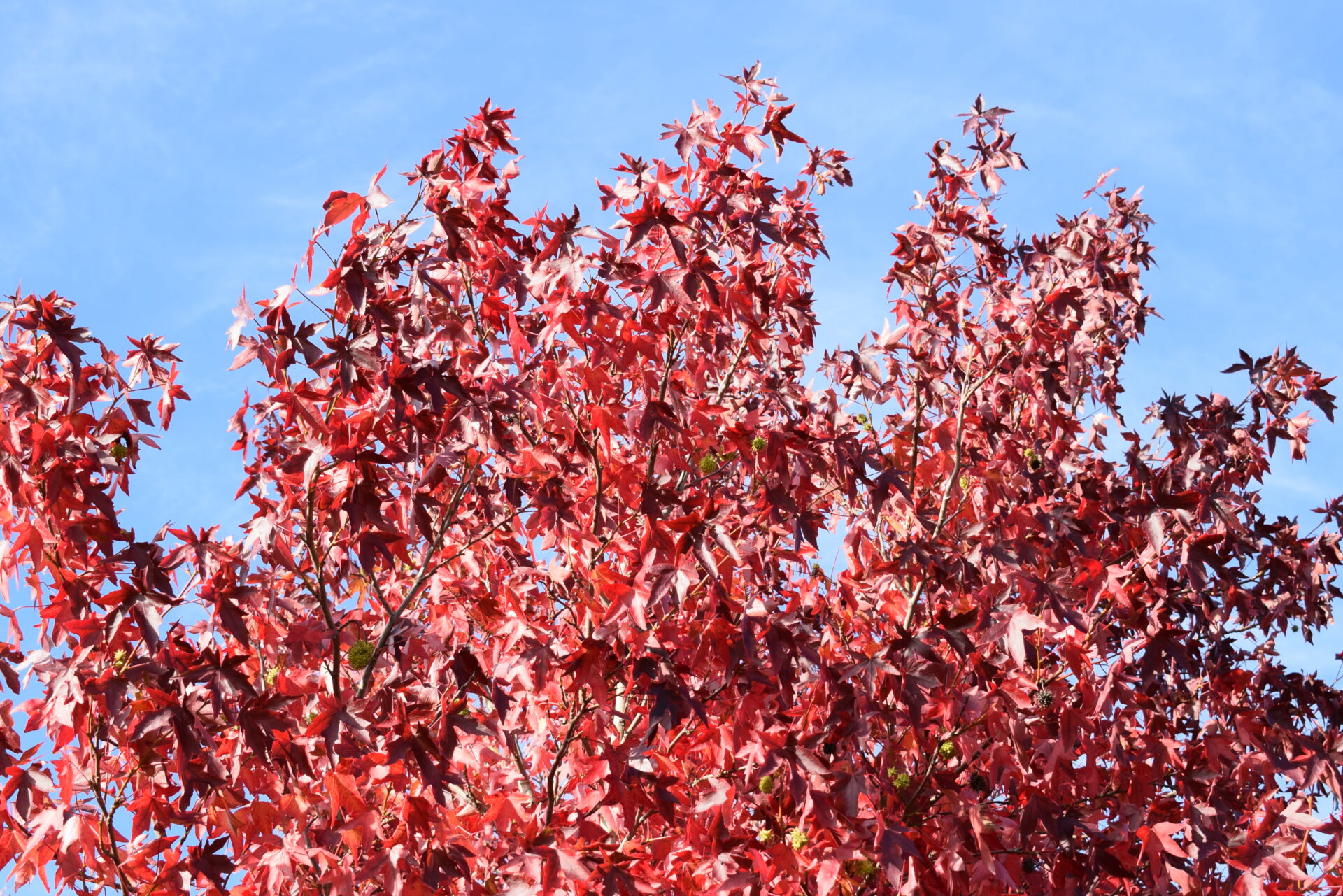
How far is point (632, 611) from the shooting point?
3830 mm

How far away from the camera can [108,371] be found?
4.78 metres

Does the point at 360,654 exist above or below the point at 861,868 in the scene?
above

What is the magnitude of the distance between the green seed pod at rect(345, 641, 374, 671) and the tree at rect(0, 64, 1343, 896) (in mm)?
30

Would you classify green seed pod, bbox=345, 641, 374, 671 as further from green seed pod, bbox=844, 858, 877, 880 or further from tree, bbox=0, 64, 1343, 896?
green seed pod, bbox=844, 858, 877, 880

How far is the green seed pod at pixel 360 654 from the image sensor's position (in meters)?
4.73

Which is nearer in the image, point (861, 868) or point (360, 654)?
point (861, 868)

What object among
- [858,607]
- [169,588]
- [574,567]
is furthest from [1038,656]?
[169,588]

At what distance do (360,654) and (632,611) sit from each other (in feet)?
4.86

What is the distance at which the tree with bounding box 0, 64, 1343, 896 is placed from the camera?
3.95 m

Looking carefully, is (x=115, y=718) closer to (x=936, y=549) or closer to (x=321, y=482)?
(x=321, y=482)

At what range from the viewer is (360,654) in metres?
4.75

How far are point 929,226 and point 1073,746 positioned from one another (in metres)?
2.84

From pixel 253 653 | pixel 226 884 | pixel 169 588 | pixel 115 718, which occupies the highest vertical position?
pixel 253 653

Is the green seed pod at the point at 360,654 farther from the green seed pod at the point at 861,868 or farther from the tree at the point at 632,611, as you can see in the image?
the green seed pod at the point at 861,868
